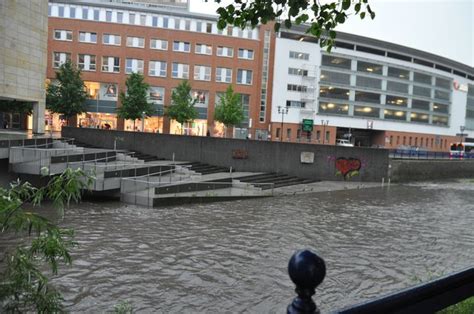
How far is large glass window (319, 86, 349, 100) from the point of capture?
248ft

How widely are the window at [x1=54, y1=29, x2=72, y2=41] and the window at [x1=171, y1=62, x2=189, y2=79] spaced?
1519cm

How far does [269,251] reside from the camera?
48.8 feet

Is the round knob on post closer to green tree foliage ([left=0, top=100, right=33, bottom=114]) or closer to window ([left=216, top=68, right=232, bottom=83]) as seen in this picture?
green tree foliage ([left=0, top=100, right=33, bottom=114])

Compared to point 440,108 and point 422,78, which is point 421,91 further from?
point 440,108

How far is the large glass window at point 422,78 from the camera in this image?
3376 inches

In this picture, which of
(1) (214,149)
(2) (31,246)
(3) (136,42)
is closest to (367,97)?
(3) (136,42)

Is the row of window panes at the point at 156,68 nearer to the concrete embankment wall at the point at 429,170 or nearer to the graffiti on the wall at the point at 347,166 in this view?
the concrete embankment wall at the point at 429,170

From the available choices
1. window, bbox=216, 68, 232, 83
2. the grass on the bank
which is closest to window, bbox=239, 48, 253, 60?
window, bbox=216, 68, 232, 83

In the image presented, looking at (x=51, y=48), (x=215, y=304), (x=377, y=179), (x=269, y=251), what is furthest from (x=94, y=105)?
(x=215, y=304)

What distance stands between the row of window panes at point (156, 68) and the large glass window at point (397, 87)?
97.0ft

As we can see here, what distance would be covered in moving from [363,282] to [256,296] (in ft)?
10.6

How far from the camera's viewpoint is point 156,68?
65000 mm

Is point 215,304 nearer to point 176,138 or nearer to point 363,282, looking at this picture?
point 363,282

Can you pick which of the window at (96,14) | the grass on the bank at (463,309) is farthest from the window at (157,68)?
the grass on the bank at (463,309)
